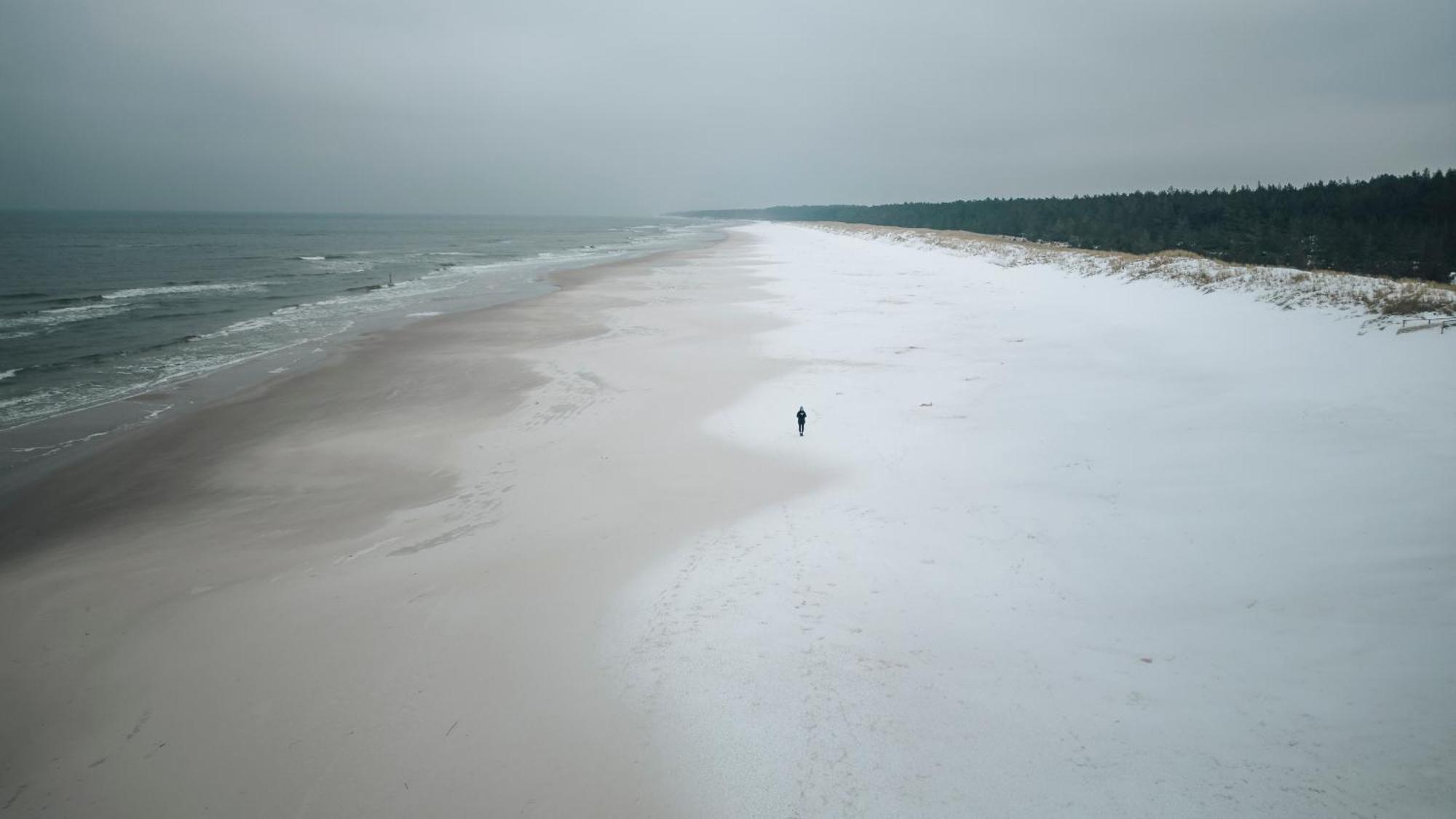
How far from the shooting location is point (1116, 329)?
1641cm

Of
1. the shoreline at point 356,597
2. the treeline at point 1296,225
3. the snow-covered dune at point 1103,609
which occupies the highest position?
the treeline at point 1296,225

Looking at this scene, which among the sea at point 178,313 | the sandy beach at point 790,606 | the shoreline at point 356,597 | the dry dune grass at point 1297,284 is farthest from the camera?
the sea at point 178,313

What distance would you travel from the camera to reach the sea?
16266mm

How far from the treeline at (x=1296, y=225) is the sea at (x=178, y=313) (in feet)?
172

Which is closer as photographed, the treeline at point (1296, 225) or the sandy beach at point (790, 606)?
the sandy beach at point (790, 606)

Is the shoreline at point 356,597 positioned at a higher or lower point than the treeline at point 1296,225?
lower

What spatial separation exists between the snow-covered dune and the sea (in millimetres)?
16365

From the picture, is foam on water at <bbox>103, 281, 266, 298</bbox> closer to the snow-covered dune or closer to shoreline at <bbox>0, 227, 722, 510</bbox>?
shoreline at <bbox>0, 227, 722, 510</bbox>

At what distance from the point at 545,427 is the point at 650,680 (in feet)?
28.5

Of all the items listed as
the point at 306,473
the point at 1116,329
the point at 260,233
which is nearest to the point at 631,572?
the point at 306,473

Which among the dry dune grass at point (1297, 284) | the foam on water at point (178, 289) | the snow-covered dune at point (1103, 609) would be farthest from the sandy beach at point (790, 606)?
the foam on water at point (178, 289)

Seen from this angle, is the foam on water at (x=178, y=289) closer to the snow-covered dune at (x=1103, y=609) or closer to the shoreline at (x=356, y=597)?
the shoreline at (x=356, y=597)

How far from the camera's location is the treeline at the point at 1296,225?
3594 centimetres

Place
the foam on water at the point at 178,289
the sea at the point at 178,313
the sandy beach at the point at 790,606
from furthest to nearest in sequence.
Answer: the foam on water at the point at 178,289 → the sea at the point at 178,313 → the sandy beach at the point at 790,606
